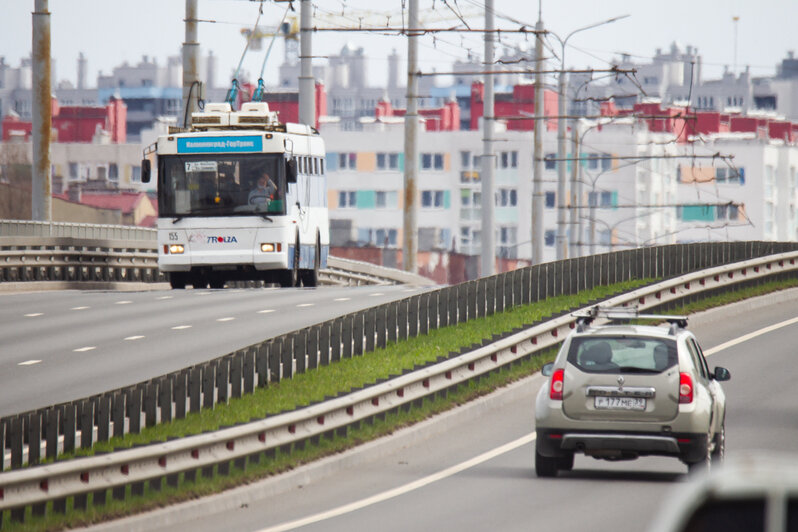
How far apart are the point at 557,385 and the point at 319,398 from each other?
13.6ft

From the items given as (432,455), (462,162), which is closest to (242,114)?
(432,455)

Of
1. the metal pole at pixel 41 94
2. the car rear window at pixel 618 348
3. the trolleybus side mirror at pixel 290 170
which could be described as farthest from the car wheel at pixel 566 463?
the metal pole at pixel 41 94

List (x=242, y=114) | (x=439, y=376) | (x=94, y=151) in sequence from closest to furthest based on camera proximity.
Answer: (x=439, y=376) < (x=242, y=114) < (x=94, y=151)

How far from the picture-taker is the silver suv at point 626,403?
14.0 metres

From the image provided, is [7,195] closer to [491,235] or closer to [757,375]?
[491,235]

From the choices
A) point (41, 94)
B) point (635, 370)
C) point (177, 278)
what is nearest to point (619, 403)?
point (635, 370)

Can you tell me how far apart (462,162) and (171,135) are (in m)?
114

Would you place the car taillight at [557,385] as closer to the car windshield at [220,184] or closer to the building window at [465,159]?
the car windshield at [220,184]

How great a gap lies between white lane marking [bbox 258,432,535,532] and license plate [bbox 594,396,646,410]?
5.55 ft

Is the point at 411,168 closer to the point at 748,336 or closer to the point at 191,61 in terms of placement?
the point at 191,61

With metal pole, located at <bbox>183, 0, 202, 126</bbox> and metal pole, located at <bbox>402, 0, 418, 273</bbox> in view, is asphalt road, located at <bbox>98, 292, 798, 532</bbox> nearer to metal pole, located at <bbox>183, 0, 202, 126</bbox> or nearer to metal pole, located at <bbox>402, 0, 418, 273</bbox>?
metal pole, located at <bbox>183, 0, 202, 126</bbox>

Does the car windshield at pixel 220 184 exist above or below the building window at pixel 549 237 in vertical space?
above

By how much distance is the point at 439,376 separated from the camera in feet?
63.0

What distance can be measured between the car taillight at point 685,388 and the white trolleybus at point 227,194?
Result: 19.4m
